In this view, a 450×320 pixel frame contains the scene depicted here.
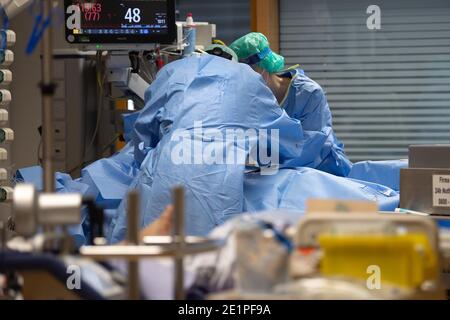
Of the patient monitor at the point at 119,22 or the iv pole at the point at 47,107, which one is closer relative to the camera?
the iv pole at the point at 47,107

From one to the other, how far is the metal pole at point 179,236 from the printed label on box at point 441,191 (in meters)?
1.70

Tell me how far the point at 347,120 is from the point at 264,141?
259cm

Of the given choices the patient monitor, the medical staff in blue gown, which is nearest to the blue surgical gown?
the medical staff in blue gown

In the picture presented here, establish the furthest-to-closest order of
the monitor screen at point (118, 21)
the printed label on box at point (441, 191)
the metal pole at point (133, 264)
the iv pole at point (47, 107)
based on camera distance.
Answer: the monitor screen at point (118, 21) < the printed label on box at point (441, 191) < the iv pole at point (47, 107) < the metal pole at point (133, 264)

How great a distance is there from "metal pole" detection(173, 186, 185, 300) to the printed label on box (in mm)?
1698

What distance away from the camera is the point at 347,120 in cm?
638

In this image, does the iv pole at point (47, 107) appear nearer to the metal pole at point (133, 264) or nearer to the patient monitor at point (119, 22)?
the metal pole at point (133, 264)

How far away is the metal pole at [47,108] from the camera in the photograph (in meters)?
1.79

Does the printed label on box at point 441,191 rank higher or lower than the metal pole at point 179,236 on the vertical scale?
lower

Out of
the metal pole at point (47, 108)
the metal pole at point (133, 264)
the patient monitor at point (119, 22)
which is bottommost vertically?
the metal pole at point (133, 264)

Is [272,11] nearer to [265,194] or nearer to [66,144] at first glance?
[66,144]

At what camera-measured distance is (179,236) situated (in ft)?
5.38

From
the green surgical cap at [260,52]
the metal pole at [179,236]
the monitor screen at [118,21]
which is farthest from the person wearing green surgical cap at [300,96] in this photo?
the metal pole at [179,236]

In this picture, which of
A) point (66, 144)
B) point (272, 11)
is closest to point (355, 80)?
point (272, 11)
